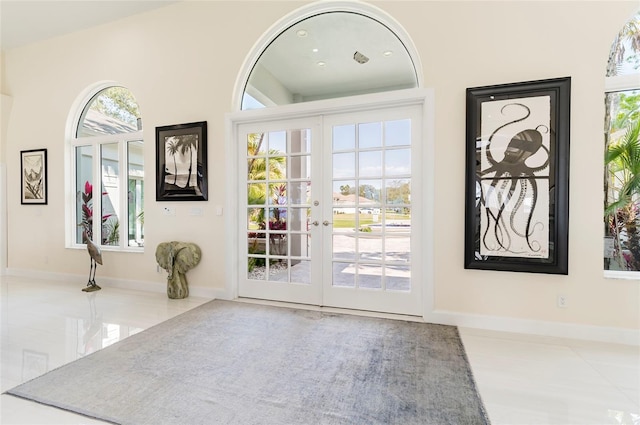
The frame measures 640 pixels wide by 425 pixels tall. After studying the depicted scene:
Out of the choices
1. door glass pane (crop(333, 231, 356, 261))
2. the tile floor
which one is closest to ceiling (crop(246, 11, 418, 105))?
door glass pane (crop(333, 231, 356, 261))

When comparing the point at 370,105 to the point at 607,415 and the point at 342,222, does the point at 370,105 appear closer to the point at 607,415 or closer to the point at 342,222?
the point at 342,222

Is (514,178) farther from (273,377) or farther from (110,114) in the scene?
(110,114)

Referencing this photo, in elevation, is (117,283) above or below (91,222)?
below

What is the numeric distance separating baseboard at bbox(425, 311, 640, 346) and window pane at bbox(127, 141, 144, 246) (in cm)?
402

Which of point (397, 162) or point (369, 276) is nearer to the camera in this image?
point (397, 162)

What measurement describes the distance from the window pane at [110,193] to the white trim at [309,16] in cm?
230

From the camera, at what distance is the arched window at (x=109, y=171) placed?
4559mm

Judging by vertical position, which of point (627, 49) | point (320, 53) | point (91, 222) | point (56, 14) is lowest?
point (91, 222)

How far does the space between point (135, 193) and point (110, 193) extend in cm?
54

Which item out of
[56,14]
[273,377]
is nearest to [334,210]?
[273,377]

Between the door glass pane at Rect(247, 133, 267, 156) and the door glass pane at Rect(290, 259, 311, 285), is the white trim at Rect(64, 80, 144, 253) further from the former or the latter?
the door glass pane at Rect(290, 259, 311, 285)

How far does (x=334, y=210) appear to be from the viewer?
353 centimetres

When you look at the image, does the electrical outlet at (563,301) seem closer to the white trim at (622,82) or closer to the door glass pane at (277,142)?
the white trim at (622,82)

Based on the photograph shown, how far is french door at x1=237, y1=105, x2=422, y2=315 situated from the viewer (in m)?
3.27
